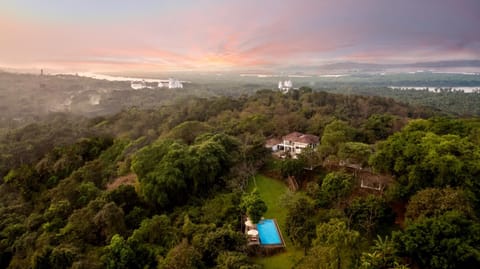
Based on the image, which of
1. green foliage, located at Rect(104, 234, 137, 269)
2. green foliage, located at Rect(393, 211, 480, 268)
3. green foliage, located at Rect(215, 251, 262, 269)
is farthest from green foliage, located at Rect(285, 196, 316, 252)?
green foliage, located at Rect(104, 234, 137, 269)

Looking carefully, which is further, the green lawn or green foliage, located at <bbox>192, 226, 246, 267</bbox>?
the green lawn

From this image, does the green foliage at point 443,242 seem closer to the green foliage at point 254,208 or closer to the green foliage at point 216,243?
the green foliage at point 254,208

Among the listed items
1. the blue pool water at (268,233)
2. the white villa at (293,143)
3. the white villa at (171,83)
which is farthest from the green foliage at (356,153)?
the white villa at (171,83)

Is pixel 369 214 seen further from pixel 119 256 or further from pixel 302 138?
pixel 302 138

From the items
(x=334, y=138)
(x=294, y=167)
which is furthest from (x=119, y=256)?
(x=334, y=138)

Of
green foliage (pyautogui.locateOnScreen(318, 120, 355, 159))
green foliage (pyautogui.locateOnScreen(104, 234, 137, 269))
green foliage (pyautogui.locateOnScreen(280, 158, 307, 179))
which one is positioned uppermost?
green foliage (pyautogui.locateOnScreen(318, 120, 355, 159))

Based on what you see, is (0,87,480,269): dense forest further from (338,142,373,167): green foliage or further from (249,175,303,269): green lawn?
(249,175,303,269): green lawn
